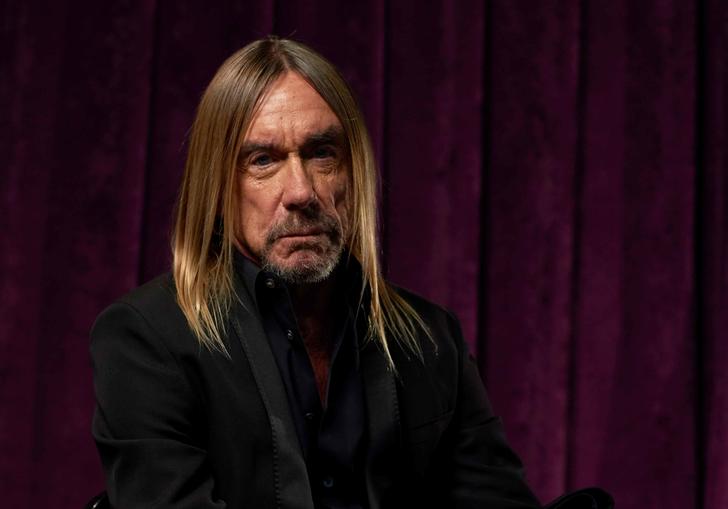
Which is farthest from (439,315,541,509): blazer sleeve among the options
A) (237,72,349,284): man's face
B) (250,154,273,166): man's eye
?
(250,154,273,166): man's eye

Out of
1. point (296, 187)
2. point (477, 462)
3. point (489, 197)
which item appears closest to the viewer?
A: point (296, 187)

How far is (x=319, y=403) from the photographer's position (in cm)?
168

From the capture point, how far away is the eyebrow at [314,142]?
167cm

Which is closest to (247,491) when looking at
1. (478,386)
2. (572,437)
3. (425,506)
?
(425,506)

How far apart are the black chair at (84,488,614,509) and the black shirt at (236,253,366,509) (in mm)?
296

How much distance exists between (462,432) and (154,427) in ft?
Result: 1.77

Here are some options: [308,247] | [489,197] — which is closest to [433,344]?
[308,247]

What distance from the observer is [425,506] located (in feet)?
5.89

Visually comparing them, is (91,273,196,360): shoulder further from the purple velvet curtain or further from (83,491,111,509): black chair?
the purple velvet curtain

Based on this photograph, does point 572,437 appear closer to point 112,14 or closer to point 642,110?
point 642,110

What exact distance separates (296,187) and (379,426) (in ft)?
1.26

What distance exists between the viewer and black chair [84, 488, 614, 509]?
1585mm

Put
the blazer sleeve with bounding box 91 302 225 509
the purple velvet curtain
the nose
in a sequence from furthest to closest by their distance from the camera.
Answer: the purple velvet curtain, the nose, the blazer sleeve with bounding box 91 302 225 509

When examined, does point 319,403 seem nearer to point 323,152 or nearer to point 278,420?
point 278,420
